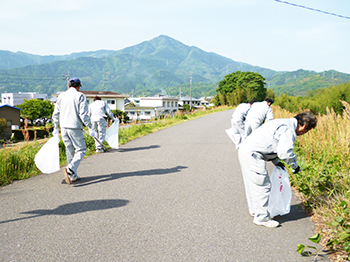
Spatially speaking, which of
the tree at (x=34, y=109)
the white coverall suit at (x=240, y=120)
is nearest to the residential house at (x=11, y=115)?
the tree at (x=34, y=109)

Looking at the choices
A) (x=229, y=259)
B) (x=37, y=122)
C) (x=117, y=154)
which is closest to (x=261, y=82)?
(x=37, y=122)

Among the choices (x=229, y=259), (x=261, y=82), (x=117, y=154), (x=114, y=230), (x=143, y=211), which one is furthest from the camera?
(x=261, y=82)

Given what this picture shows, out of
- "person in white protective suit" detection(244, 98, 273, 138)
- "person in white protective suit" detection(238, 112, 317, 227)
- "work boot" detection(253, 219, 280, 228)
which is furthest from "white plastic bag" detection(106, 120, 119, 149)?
"work boot" detection(253, 219, 280, 228)

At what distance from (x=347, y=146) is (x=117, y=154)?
6074 mm

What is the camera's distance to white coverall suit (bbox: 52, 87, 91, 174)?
5.43 metres

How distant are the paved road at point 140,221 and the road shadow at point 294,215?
15 millimetres

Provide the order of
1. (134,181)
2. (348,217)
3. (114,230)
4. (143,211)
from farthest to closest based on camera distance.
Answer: (134,181), (143,211), (114,230), (348,217)

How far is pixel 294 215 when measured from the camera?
4047 mm

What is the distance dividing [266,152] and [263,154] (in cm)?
6

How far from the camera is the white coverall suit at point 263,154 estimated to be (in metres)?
3.35

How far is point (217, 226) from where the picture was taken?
3.58 meters

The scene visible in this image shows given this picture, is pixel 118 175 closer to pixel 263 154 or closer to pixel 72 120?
pixel 72 120

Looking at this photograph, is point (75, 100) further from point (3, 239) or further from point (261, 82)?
point (261, 82)

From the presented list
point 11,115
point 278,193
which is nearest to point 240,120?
point 278,193
